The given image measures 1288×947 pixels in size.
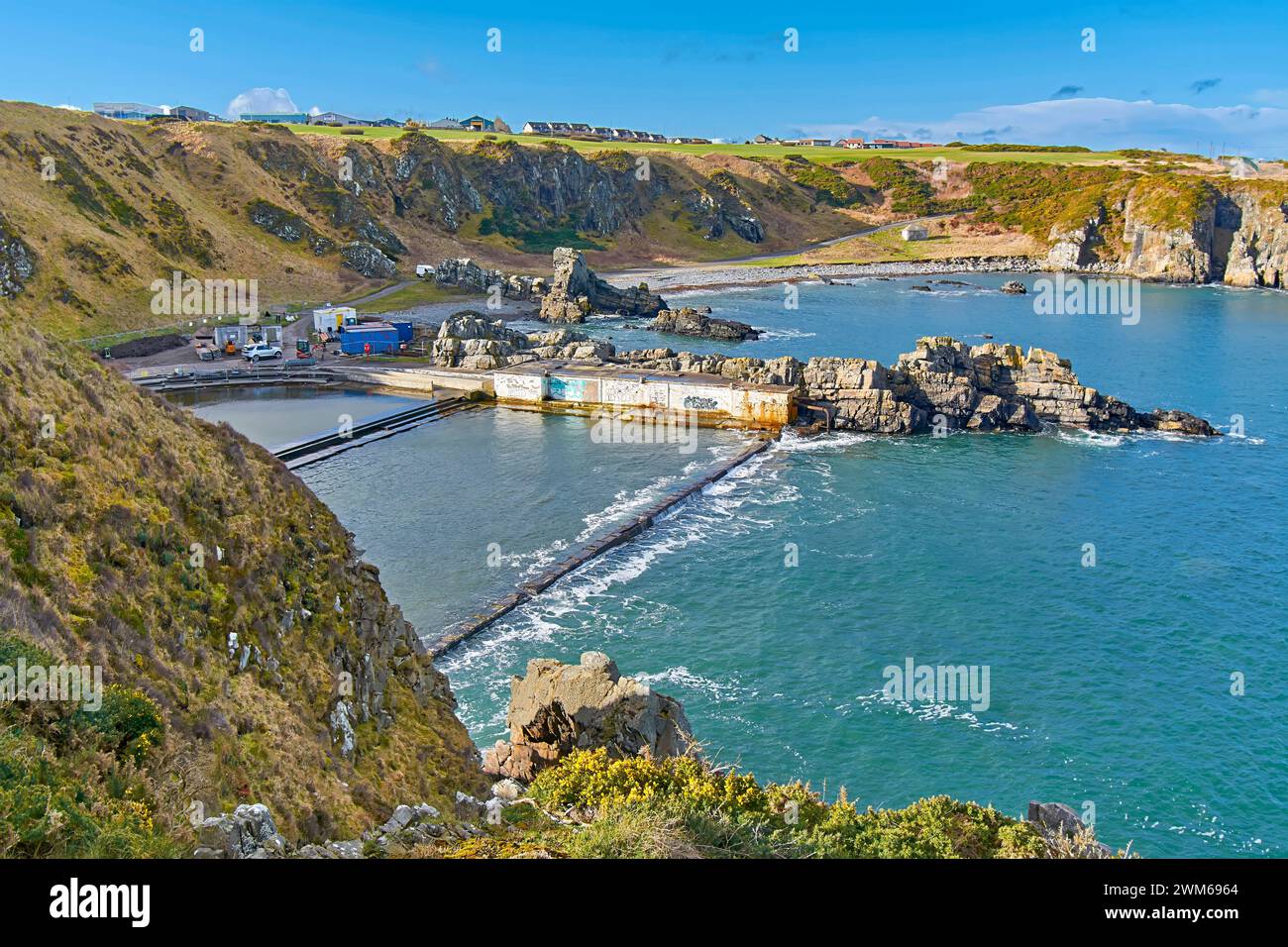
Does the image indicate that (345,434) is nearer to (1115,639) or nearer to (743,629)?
(743,629)

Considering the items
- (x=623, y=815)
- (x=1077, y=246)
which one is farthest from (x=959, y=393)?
(x=1077, y=246)

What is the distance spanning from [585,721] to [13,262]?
82.1 metres

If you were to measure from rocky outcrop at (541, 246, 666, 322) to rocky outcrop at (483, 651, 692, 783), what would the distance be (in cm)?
9903

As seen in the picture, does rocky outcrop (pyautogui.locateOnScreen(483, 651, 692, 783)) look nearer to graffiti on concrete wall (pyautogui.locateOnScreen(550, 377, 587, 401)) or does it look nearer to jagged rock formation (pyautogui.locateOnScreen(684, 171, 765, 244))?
graffiti on concrete wall (pyautogui.locateOnScreen(550, 377, 587, 401))

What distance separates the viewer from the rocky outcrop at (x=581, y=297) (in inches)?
4769

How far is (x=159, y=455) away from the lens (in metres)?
19.8

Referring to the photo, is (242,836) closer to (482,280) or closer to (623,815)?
Result: (623,815)

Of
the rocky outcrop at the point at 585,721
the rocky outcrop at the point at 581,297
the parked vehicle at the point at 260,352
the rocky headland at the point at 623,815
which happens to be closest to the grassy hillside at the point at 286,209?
the parked vehicle at the point at 260,352

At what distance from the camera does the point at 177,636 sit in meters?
16.4

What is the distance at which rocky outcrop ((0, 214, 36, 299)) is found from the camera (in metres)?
80.5

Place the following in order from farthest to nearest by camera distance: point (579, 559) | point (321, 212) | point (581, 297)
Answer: point (321, 212)
point (581, 297)
point (579, 559)

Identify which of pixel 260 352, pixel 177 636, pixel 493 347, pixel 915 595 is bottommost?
pixel 915 595
